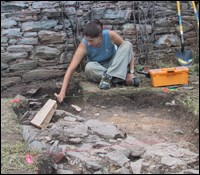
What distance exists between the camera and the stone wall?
6.26 metres

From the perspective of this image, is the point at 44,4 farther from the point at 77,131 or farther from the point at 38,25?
the point at 77,131

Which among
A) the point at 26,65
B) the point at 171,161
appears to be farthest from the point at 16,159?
the point at 26,65

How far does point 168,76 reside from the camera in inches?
226

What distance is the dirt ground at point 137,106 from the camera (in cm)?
440

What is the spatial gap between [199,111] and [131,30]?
2.45m

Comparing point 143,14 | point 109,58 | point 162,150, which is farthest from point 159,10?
point 162,150

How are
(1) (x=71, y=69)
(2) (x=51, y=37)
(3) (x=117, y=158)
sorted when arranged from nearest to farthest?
(3) (x=117, y=158), (1) (x=71, y=69), (2) (x=51, y=37)

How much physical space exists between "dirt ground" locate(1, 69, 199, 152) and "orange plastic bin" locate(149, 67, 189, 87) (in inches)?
5.8

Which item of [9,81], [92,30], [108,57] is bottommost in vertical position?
[9,81]

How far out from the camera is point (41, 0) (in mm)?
6320

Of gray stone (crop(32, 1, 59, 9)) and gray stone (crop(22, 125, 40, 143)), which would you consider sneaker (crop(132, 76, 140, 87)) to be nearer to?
gray stone (crop(32, 1, 59, 9))

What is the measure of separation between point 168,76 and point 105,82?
0.84m

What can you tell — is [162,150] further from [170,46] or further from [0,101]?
[170,46]

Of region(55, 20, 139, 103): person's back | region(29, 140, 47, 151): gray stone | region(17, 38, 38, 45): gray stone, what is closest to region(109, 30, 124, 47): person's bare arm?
region(55, 20, 139, 103): person's back
